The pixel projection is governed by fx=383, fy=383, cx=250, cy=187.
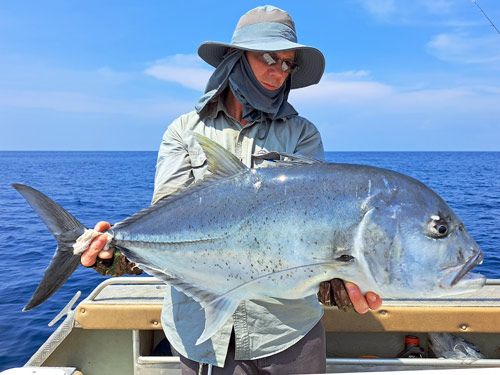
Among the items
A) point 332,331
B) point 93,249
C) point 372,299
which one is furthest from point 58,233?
point 332,331

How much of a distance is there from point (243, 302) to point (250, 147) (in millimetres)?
908

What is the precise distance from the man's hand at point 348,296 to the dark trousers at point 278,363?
500mm

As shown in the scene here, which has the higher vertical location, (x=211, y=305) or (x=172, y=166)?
(x=172, y=166)

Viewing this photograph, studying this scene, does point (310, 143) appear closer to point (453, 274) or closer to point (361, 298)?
point (361, 298)

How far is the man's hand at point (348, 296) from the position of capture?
176 cm

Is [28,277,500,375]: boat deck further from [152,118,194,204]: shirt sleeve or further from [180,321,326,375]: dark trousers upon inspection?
[152,118,194,204]: shirt sleeve

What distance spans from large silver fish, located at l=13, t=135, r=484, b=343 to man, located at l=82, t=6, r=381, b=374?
31 cm

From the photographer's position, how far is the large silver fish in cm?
158

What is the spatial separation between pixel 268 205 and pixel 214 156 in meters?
0.39

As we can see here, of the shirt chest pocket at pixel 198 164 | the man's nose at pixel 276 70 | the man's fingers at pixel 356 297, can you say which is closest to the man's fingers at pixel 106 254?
the shirt chest pocket at pixel 198 164

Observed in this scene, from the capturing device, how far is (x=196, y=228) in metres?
1.88

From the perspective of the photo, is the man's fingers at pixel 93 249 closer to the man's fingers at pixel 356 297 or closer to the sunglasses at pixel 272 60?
the man's fingers at pixel 356 297

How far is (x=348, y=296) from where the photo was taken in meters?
1.80

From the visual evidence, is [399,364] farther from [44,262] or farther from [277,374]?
[44,262]
